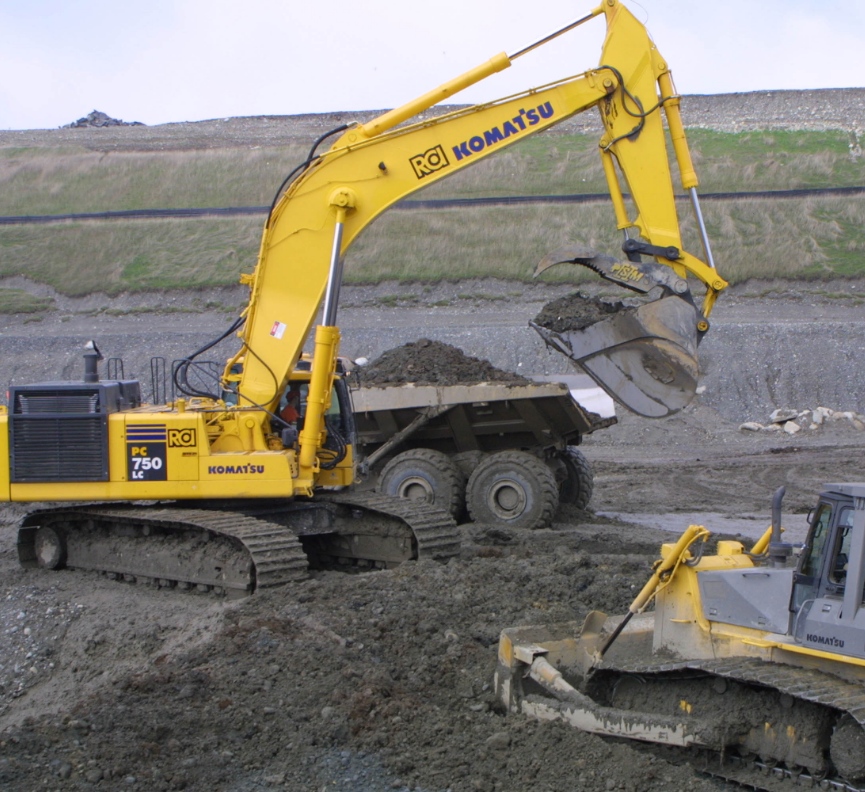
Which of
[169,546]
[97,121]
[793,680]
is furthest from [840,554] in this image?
[97,121]

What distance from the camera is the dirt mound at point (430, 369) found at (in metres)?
13.5


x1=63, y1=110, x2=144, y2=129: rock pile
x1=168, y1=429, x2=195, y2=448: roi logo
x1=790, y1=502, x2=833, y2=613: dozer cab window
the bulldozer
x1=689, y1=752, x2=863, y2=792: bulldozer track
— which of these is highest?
x1=63, y1=110, x2=144, y2=129: rock pile

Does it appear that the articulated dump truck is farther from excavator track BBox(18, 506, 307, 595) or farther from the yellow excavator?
excavator track BBox(18, 506, 307, 595)

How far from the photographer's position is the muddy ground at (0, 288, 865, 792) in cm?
604

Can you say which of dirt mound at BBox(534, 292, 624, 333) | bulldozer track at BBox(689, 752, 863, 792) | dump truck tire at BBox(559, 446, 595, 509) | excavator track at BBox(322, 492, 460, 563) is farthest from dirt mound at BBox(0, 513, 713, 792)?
→ dump truck tire at BBox(559, 446, 595, 509)

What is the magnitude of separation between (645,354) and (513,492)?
3.18 metres

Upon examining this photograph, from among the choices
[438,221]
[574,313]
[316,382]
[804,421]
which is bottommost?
[804,421]

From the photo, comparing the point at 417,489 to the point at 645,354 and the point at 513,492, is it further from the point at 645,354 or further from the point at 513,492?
the point at 645,354

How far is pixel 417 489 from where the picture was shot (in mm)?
13492

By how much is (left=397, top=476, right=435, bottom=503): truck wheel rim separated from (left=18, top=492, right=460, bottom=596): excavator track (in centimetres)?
235

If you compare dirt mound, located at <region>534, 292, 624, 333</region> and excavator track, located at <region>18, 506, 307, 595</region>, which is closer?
excavator track, located at <region>18, 506, 307, 595</region>

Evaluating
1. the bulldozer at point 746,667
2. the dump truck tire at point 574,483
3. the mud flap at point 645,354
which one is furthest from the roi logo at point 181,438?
the dump truck tire at point 574,483

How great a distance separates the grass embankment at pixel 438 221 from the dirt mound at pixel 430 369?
55.4 ft

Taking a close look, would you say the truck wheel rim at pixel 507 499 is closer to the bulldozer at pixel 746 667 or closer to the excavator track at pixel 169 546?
the excavator track at pixel 169 546
